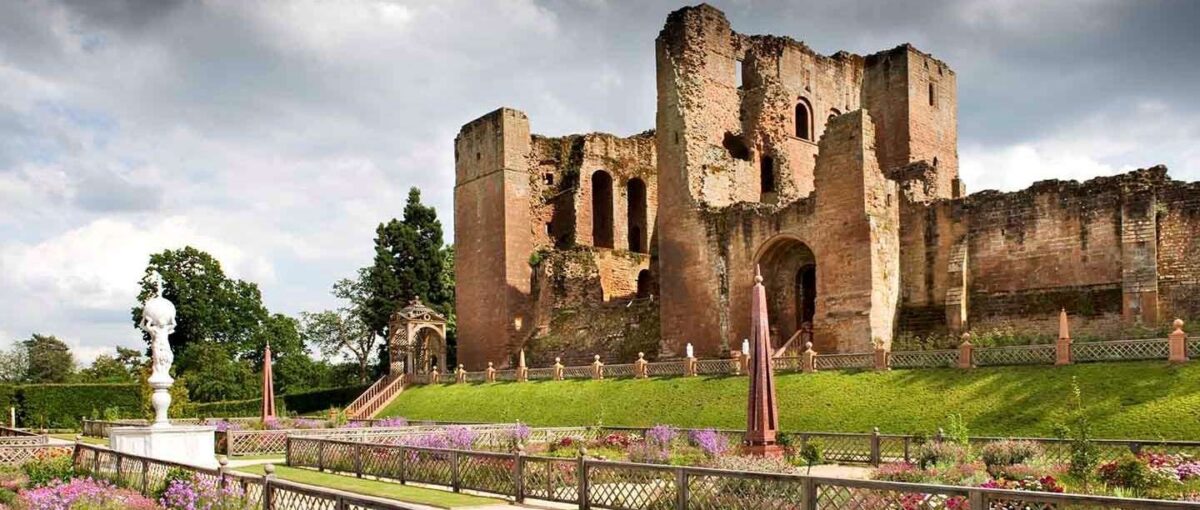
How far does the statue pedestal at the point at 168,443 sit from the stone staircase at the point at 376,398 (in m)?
19.8

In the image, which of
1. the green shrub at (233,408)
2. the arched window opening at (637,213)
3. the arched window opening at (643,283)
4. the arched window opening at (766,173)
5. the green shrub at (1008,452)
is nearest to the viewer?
the green shrub at (1008,452)

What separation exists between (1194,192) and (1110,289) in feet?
9.73

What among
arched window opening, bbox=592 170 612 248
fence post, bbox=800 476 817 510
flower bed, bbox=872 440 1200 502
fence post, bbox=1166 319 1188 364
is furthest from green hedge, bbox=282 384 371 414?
fence post, bbox=800 476 817 510

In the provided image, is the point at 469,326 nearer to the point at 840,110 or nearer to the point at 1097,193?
the point at 840,110

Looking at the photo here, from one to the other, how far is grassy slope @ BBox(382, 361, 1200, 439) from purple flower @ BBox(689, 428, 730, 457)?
4.70 meters

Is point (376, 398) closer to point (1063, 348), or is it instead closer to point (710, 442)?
point (710, 442)

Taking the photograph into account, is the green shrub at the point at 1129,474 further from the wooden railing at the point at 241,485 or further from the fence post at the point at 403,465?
the fence post at the point at 403,465

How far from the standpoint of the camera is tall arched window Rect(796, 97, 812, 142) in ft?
135

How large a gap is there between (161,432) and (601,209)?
32239mm

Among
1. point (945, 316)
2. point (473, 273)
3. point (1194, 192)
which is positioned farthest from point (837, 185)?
point (473, 273)

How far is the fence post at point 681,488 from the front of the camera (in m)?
11.2

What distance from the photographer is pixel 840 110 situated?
43.0 meters

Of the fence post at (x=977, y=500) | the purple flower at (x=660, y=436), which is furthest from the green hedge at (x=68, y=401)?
the fence post at (x=977, y=500)

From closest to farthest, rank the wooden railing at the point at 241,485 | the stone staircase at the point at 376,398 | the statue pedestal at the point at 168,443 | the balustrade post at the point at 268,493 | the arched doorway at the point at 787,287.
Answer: the wooden railing at the point at 241,485, the balustrade post at the point at 268,493, the statue pedestal at the point at 168,443, the arched doorway at the point at 787,287, the stone staircase at the point at 376,398
